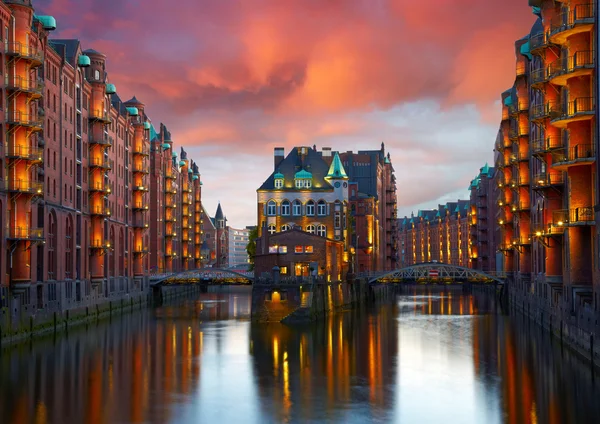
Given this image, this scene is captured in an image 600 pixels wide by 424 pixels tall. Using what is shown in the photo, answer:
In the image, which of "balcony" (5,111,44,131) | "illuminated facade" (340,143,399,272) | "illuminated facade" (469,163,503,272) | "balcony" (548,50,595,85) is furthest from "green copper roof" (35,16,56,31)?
"illuminated facade" (469,163,503,272)

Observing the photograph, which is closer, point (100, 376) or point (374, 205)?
point (100, 376)

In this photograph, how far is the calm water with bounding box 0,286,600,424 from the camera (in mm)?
36469

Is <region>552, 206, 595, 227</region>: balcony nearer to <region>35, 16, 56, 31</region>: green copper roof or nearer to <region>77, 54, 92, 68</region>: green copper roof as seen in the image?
<region>35, 16, 56, 31</region>: green copper roof

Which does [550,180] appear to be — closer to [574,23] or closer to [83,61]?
[574,23]

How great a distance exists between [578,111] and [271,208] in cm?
7353

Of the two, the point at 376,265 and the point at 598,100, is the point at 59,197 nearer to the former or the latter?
the point at 598,100

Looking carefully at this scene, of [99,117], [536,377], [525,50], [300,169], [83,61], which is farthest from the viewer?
[300,169]

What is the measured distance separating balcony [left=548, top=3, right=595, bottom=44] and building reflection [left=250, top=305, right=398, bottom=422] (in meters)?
22.4

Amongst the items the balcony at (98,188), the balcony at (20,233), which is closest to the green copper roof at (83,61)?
the balcony at (98,188)

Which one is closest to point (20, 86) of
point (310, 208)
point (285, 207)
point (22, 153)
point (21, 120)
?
point (21, 120)

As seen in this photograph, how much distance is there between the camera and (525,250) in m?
82.6

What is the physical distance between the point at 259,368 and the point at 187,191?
110 meters

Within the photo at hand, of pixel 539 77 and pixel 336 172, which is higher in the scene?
pixel 539 77

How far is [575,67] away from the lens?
157 feet
